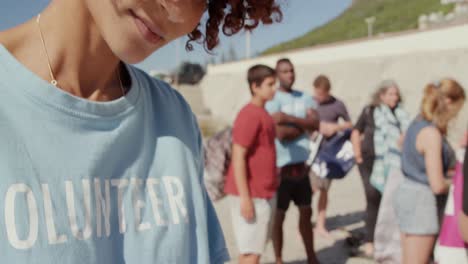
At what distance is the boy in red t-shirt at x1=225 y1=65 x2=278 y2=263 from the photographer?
3639 millimetres

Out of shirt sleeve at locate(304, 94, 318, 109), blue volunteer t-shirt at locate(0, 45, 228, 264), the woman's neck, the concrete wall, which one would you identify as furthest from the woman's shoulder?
the concrete wall

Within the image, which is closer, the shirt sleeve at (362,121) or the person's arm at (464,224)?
the person's arm at (464,224)

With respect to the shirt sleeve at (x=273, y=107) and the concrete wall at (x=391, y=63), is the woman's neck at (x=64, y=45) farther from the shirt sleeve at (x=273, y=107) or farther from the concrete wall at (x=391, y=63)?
the concrete wall at (x=391, y=63)

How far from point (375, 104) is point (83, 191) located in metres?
4.32

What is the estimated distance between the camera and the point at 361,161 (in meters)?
4.91

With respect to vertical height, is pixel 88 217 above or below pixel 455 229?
above

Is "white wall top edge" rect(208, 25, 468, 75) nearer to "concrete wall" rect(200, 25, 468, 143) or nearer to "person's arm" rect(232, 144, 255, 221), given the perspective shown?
"concrete wall" rect(200, 25, 468, 143)

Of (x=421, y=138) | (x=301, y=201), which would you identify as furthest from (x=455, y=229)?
(x=301, y=201)

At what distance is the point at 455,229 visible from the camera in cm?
269

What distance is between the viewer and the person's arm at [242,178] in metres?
3.62

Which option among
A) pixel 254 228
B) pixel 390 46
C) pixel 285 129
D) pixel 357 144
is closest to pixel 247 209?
pixel 254 228

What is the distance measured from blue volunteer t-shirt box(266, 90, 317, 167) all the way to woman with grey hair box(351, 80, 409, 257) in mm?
602

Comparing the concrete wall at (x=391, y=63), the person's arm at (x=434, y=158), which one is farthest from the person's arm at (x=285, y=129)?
the concrete wall at (x=391, y=63)

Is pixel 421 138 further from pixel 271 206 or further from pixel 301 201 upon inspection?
pixel 301 201
